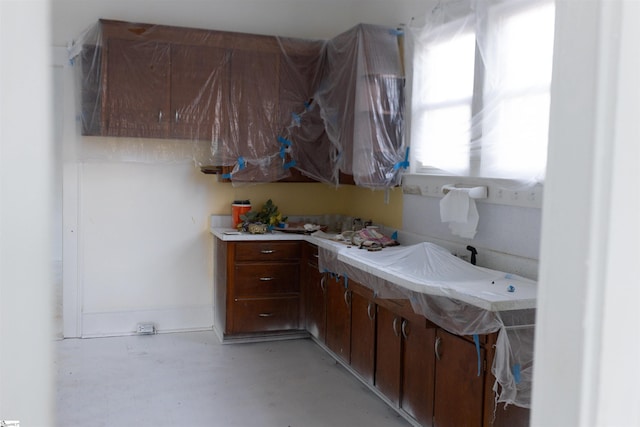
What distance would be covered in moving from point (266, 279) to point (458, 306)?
7.35 ft

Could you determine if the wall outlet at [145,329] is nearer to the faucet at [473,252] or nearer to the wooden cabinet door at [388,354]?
the wooden cabinet door at [388,354]

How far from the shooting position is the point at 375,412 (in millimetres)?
3473

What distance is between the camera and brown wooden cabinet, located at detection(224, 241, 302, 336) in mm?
4578

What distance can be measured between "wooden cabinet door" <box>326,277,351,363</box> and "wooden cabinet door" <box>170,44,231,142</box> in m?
1.48

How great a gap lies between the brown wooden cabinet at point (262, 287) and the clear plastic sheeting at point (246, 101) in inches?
22.4

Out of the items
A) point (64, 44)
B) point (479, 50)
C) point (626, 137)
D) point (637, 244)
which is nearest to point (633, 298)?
point (637, 244)

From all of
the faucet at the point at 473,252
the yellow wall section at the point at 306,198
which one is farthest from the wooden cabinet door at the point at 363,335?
the yellow wall section at the point at 306,198

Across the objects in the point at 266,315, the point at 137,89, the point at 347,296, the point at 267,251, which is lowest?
the point at 266,315

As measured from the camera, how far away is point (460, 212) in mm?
3438

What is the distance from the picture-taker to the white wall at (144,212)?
470 cm

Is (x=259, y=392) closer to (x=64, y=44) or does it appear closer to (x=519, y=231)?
(x=519, y=231)

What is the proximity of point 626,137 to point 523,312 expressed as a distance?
6.49ft

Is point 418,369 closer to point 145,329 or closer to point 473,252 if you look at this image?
point 473,252

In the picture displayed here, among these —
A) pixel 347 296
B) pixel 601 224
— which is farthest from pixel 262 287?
pixel 601 224
